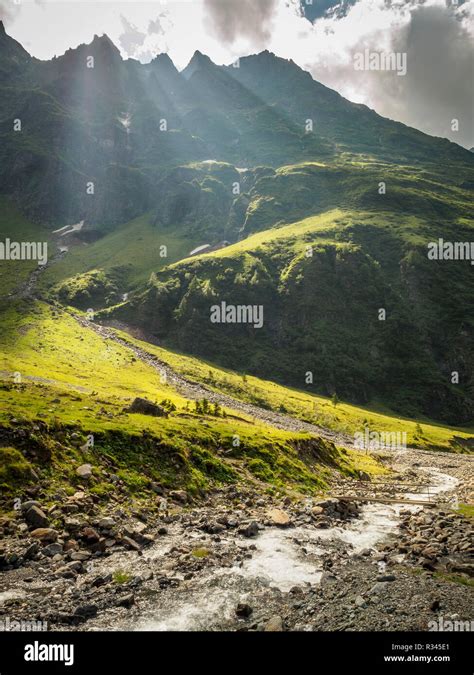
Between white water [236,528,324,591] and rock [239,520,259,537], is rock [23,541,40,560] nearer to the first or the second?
white water [236,528,324,591]

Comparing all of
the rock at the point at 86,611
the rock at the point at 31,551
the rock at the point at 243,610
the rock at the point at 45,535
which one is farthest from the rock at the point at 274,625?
the rock at the point at 45,535

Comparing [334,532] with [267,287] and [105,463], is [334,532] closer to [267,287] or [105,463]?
[105,463]

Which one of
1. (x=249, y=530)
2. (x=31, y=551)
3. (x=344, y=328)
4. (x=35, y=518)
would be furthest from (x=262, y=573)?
(x=344, y=328)

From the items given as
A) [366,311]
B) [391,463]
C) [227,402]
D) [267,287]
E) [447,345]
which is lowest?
[391,463]

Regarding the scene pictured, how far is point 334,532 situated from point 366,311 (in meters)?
167

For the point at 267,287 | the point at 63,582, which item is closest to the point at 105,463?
the point at 63,582

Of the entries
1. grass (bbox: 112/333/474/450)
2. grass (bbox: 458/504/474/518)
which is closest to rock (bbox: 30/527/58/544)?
grass (bbox: 458/504/474/518)

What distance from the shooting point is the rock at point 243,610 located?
17.0 metres

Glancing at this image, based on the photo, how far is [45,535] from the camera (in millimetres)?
20578

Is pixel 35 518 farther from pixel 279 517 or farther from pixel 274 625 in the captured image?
pixel 279 517

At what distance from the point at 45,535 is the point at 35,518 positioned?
1.48 meters

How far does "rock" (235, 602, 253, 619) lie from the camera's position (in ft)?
55.6

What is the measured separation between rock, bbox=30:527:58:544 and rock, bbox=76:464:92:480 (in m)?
6.17
